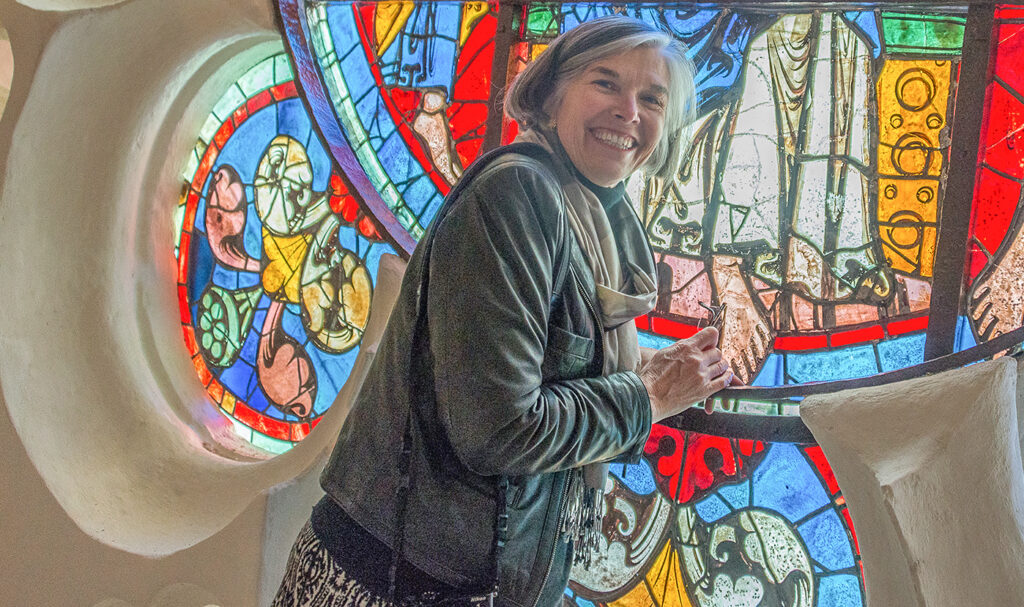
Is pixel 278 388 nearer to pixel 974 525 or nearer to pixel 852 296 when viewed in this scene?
pixel 852 296

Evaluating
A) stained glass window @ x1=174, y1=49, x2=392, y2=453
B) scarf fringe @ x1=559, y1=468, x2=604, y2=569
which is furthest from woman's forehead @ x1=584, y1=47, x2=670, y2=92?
stained glass window @ x1=174, y1=49, x2=392, y2=453

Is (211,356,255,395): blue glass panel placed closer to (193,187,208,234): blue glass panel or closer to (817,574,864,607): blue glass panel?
(193,187,208,234): blue glass panel

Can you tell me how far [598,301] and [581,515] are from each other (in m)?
0.30

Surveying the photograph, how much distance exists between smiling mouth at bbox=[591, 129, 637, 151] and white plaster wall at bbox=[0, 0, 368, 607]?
102 cm

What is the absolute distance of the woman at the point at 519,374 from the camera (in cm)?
122

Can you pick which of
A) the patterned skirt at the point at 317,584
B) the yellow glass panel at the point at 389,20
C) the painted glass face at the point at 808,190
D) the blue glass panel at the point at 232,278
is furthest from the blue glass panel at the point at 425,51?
A: the patterned skirt at the point at 317,584

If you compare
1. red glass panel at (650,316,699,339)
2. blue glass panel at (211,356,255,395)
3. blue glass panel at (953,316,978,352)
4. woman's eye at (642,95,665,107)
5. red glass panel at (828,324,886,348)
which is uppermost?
woman's eye at (642,95,665,107)

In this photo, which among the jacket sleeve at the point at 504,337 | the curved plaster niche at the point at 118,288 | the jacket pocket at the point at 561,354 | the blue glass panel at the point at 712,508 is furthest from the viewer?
the curved plaster niche at the point at 118,288

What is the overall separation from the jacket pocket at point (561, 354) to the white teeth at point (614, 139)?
28cm

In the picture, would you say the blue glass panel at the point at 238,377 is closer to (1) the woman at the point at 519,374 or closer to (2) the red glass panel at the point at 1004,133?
(1) the woman at the point at 519,374

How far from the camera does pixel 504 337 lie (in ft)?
3.94

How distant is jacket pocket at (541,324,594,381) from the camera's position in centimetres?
131

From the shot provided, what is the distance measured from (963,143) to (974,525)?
751 millimetres

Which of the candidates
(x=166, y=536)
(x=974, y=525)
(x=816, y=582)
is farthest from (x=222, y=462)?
(x=974, y=525)
